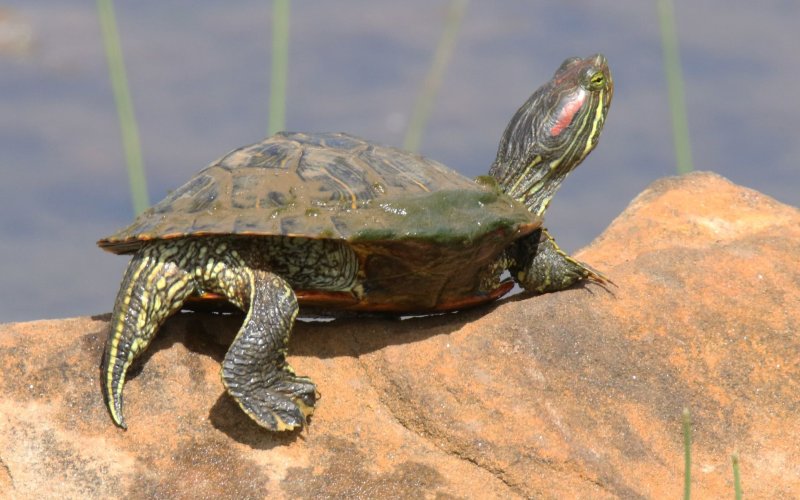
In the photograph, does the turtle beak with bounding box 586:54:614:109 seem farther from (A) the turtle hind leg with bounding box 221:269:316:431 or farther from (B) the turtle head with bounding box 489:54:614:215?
(A) the turtle hind leg with bounding box 221:269:316:431

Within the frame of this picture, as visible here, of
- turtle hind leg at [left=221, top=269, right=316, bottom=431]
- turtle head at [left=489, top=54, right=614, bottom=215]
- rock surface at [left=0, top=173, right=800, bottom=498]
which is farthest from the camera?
turtle head at [left=489, top=54, right=614, bottom=215]

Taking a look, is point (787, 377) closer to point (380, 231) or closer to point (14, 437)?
point (380, 231)

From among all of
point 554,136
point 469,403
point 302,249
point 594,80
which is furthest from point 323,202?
point 594,80

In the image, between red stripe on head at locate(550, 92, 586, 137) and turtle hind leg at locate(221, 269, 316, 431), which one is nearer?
turtle hind leg at locate(221, 269, 316, 431)

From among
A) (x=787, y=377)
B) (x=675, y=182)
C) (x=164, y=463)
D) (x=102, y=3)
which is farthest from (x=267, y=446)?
(x=675, y=182)

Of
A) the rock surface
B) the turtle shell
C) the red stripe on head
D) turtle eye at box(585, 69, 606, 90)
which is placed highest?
turtle eye at box(585, 69, 606, 90)

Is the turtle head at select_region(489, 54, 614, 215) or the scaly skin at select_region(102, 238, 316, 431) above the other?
the turtle head at select_region(489, 54, 614, 215)

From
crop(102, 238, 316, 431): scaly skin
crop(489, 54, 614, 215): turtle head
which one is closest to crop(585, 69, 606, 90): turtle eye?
crop(489, 54, 614, 215): turtle head

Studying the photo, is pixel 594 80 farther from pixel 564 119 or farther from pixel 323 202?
pixel 323 202
